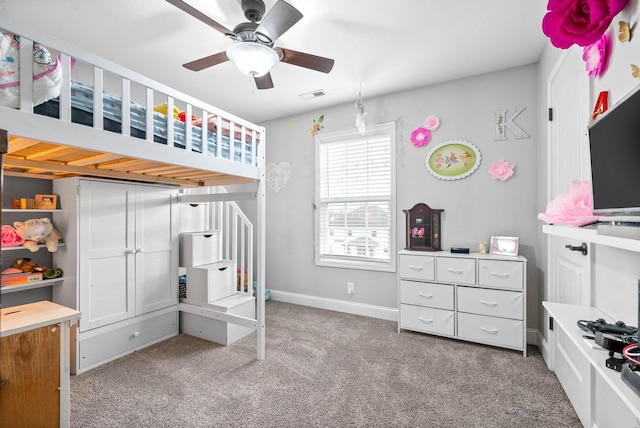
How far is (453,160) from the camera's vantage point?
296cm

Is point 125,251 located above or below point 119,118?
below

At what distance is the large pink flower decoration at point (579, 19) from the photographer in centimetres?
116

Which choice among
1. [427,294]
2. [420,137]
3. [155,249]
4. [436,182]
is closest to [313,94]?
[420,137]

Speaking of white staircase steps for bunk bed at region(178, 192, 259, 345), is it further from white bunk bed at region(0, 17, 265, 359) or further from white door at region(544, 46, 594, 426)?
white door at region(544, 46, 594, 426)

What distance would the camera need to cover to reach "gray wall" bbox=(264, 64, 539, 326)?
2.68 m

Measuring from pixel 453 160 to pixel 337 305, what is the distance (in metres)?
2.00

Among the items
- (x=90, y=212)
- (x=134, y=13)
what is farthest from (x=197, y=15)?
(x=90, y=212)

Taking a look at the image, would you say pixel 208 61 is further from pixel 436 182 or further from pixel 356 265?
pixel 356 265

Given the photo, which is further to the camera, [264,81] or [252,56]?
[264,81]

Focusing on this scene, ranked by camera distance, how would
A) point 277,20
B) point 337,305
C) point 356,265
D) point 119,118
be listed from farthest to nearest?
point 337,305 < point 356,265 < point 277,20 < point 119,118

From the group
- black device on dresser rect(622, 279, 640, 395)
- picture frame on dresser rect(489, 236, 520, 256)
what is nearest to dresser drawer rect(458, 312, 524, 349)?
picture frame on dresser rect(489, 236, 520, 256)

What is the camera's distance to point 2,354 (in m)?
1.37

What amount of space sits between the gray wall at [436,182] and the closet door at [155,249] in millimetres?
1447

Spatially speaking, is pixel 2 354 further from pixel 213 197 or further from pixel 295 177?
pixel 295 177
